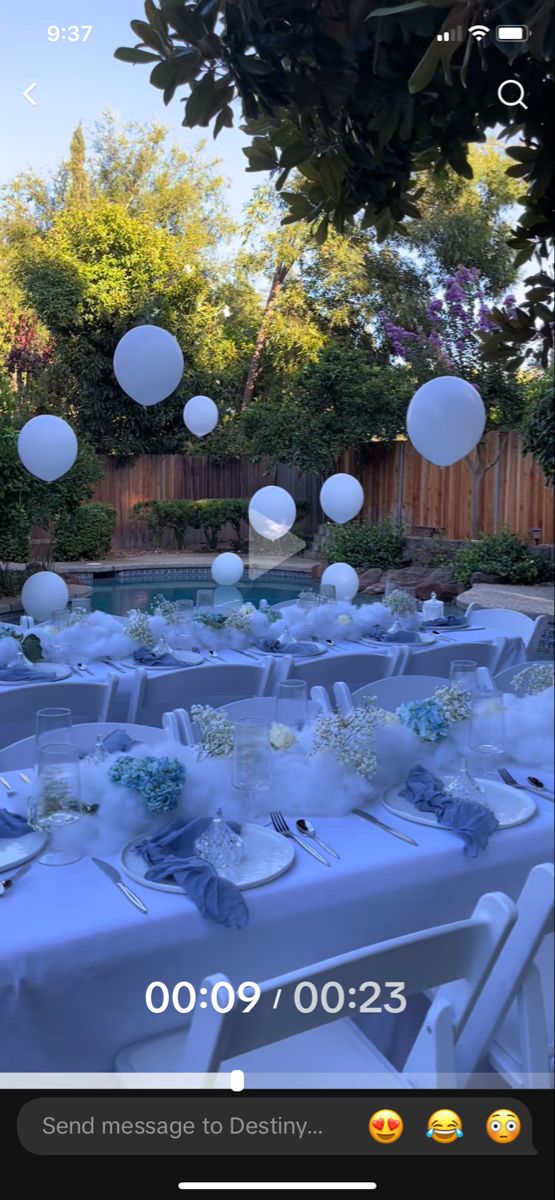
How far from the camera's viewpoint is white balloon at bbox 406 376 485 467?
0.95 m

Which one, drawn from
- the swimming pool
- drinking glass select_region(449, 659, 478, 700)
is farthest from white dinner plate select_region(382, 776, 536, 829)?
the swimming pool

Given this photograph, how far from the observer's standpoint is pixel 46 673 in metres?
2.47

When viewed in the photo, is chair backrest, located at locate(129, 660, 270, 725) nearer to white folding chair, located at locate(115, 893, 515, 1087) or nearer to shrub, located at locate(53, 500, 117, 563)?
white folding chair, located at locate(115, 893, 515, 1087)

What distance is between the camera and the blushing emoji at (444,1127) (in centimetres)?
40

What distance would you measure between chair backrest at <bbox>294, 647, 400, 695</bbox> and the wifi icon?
2.28m

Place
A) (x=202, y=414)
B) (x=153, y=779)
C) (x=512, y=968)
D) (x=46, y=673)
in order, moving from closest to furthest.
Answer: (x=512, y=968) < (x=153, y=779) < (x=46, y=673) < (x=202, y=414)

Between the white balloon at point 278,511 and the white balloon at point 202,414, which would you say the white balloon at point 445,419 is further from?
the white balloon at point 202,414

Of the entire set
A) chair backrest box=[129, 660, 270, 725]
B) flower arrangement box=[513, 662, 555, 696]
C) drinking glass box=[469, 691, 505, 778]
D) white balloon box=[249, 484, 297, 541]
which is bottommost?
chair backrest box=[129, 660, 270, 725]

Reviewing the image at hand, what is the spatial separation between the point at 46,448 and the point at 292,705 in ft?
11.6

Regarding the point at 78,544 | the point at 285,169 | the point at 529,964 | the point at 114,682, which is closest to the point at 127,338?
the point at 114,682

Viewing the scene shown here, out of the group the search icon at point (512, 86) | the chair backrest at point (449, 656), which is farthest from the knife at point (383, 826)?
the chair backrest at point (449, 656)

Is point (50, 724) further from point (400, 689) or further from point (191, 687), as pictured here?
point (191, 687)

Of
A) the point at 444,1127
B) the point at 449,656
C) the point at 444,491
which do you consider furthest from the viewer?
the point at 449,656

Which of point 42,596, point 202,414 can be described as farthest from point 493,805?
point 202,414
